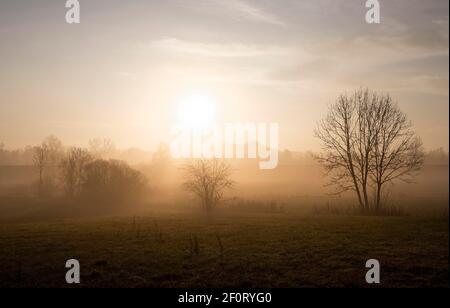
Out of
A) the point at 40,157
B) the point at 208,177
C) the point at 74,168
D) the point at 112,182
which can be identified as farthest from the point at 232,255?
the point at 40,157

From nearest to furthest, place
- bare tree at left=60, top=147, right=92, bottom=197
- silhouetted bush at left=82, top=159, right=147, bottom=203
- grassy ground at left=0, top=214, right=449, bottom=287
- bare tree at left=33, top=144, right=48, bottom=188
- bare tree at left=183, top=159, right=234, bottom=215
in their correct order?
grassy ground at left=0, top=214, right=449, bottom=287 → bare tree at left=183, top=159, right=234, bottom=215 → silhouetted bush at left=82, top=159, right=147, bottom=203 → bare tree at left=60, top=147, right=92, bottom=197 → bare tree at left=33, top=144, right=48, bottom=188

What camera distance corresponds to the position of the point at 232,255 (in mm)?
21438

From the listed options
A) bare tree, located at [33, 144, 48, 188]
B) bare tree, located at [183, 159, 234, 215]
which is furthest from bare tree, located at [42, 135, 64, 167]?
bare tree, located at [183, 159, 234, 215]

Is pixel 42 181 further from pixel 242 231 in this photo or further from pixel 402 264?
pixel 402 264

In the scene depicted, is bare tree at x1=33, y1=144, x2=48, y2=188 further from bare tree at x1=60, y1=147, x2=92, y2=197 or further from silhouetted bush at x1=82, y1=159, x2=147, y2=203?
silhouetted bush at x1=82, y1=159, x2=147, y2=203

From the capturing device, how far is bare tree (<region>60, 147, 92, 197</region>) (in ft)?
250

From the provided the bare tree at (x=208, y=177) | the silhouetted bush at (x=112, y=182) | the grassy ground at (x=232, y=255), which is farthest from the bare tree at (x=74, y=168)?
the grassy ground at (x=232, y=255)

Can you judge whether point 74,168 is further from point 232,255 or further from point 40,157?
point 232,255

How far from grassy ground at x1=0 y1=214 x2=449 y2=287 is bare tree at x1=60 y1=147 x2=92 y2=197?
45603 mm

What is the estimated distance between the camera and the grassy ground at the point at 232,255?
16.8 m

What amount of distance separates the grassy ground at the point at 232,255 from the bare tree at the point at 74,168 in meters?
45.6

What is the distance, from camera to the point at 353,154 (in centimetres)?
4959

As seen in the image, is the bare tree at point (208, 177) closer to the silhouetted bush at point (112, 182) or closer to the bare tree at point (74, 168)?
the silhouetted bush at point (112, 182)

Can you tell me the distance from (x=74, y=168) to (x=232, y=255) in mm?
67054
